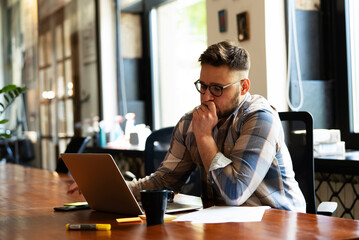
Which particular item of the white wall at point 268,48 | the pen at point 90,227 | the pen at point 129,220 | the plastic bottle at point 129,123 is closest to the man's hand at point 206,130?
the pen at point 129,220

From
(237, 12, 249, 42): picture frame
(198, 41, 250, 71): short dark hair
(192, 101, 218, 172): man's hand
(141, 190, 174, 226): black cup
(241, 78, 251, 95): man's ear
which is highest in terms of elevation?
(237, 12, 249, 42): picture frame

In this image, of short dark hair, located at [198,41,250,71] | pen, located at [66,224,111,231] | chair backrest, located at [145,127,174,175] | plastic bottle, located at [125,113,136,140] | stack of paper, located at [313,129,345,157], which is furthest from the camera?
plastic bottle, located at [125,113,136,140]

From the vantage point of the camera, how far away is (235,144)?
172cm

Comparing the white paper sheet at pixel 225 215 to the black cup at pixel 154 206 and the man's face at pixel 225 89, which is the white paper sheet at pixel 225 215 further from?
the man's face at pixel 225 89

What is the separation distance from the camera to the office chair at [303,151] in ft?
6.15

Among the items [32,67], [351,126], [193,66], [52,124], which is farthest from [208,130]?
[32,67]

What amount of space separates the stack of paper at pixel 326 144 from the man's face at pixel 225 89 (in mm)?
836

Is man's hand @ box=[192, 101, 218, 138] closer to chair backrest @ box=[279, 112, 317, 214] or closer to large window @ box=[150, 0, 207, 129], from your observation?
chair backrest @ box=[279, 112, 317, 214]

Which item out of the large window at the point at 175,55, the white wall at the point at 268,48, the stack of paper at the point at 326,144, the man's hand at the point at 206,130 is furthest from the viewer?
the large window at the point at 175,55

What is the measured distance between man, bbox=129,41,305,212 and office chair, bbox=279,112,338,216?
0.10 metres

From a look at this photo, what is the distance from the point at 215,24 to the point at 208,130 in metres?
1.50

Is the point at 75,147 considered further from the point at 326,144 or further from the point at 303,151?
the point at 303,151

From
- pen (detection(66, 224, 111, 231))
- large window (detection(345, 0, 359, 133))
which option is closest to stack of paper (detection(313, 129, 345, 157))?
large window (detection(345, 0, 359, 133))

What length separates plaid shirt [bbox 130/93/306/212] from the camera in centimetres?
160
